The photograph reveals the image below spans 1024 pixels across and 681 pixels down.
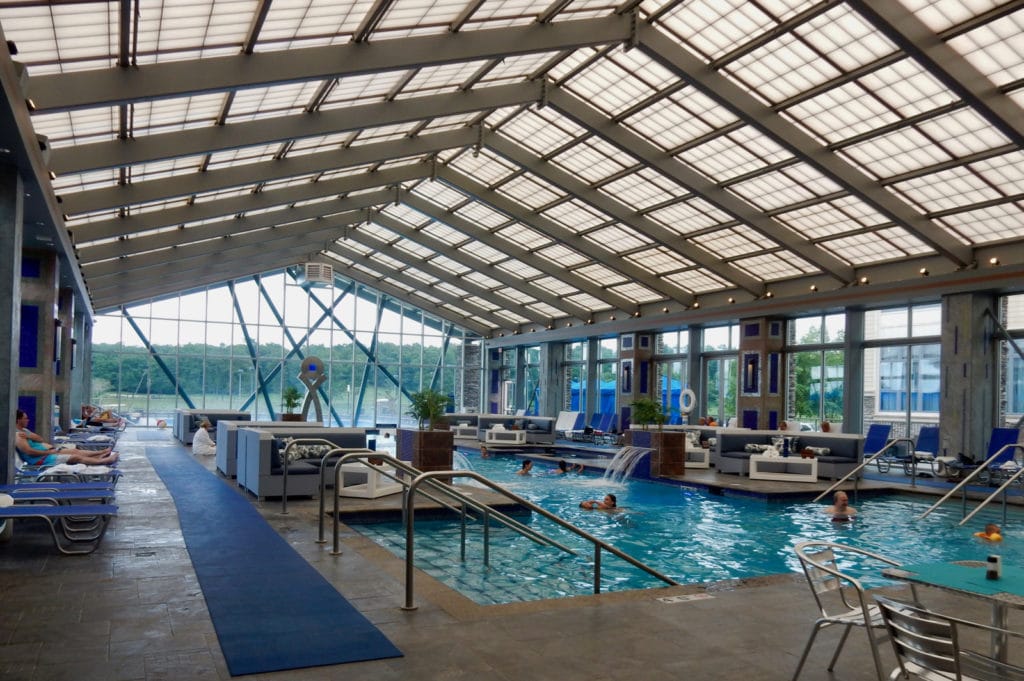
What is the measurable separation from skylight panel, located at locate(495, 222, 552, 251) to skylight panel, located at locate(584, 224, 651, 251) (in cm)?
147

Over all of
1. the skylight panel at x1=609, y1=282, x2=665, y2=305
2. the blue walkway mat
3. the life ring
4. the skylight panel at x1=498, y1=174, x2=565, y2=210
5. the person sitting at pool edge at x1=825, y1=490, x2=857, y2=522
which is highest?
the skylight panel at x1=498, y1=174, x2=565, y2=210

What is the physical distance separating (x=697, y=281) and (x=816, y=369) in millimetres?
4058

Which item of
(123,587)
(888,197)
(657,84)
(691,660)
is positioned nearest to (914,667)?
(691,660)

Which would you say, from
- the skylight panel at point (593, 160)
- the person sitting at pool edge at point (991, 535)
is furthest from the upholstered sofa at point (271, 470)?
the skylight panel at point (593, 160)

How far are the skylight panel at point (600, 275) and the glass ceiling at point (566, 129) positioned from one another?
30 centimetres

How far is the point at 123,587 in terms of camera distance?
221 inches

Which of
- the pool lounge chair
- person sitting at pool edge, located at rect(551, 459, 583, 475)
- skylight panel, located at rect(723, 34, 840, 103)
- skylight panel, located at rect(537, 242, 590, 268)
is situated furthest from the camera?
skylight panel, located at rect(537, 242, 590, 268)

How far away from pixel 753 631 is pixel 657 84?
11.4 meters

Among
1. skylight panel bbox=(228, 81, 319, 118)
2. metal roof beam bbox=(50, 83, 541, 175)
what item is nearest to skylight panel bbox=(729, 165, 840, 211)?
metal roof beam bbox=(50, 83, 541, 175)

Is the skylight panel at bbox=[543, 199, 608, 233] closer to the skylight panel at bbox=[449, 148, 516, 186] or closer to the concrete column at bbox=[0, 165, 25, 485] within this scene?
the skylight panel at bbox=[449, 148, 516, 186]

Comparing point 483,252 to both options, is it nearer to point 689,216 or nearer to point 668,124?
point 689,216

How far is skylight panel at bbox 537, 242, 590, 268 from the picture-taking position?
78.0ft

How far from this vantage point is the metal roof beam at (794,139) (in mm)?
12914

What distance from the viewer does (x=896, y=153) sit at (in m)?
13.8
